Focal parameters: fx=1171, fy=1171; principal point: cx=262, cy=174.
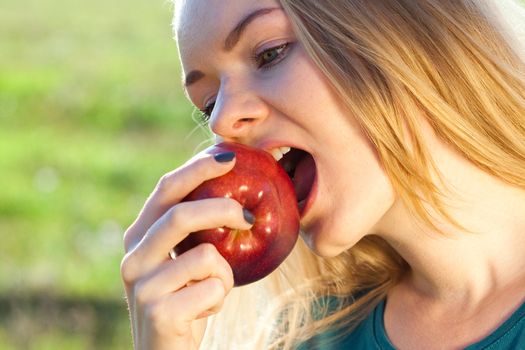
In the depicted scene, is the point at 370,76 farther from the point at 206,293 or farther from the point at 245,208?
the point at 206,293

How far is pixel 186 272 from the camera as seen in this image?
2223mm

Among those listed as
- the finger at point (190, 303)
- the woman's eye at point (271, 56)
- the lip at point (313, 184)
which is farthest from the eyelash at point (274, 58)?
the finger at point (190, 303)

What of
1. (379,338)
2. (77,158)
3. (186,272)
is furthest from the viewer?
(77,158)

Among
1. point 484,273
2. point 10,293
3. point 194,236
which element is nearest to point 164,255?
point 194,236

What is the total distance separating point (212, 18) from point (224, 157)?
30 cm

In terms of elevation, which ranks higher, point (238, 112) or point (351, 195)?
point (238, 112)

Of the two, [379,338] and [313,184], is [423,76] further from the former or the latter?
[379,338]

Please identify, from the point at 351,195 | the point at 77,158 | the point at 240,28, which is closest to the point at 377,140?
the point at 351,195

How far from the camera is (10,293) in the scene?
466 centimetres

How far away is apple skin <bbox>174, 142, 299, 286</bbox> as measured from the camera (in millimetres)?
2293

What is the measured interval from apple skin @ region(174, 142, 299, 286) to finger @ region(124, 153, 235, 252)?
27 mm

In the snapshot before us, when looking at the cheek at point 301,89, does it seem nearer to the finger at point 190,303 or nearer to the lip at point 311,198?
the lip at point 311,198

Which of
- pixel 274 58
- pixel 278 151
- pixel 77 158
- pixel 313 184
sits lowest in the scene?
pixel 313 184

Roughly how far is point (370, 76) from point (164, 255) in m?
0.55
